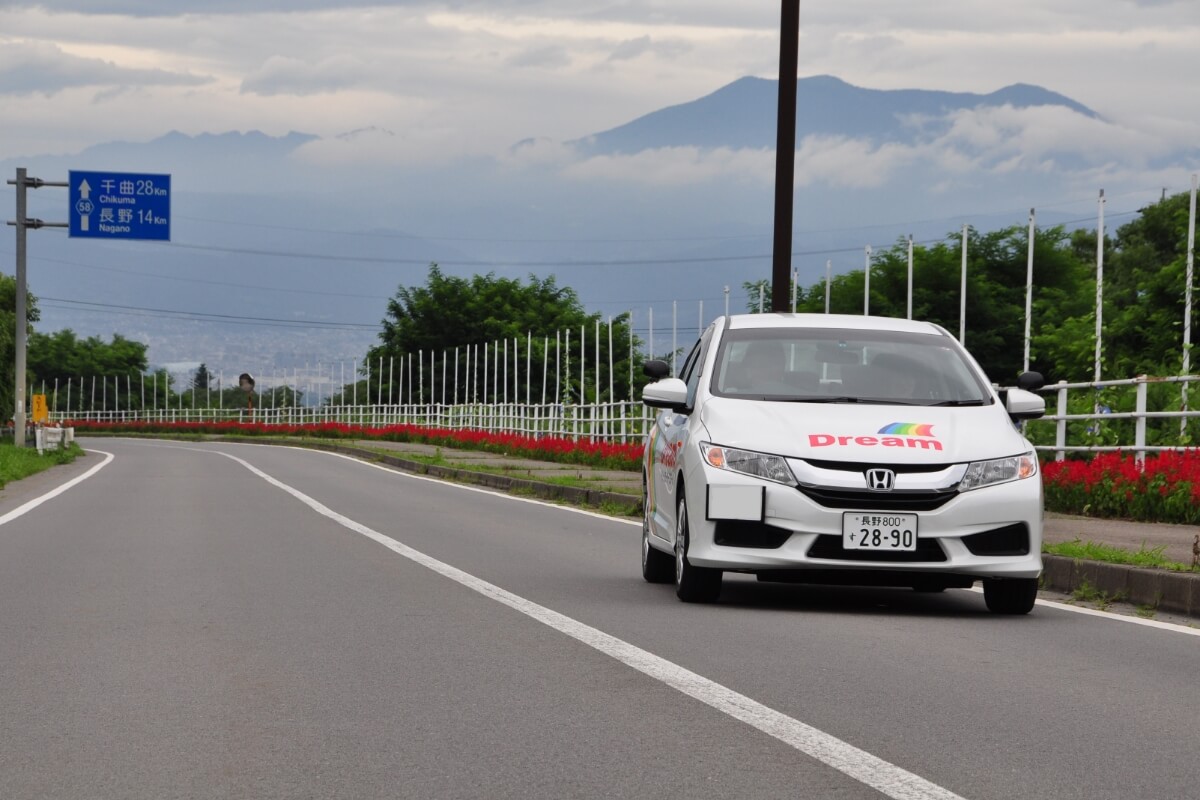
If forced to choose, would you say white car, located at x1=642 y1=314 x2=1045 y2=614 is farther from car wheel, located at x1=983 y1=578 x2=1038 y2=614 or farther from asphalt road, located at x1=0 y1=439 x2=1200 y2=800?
asphalt road, located at x1=0 y1=439 x2=1200 y2=800

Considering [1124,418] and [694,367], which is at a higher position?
[694,367]

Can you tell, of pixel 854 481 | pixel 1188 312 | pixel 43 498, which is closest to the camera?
pixel 854 481

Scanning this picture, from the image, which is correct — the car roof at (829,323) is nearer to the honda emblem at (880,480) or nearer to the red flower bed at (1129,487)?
the honda emblem at (880,480)

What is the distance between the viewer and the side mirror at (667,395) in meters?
10.7

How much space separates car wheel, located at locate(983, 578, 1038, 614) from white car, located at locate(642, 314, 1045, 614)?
10 mm

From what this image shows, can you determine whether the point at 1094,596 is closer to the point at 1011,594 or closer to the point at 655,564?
the point at 1011,594

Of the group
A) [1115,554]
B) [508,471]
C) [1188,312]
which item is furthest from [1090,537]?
[508,471]

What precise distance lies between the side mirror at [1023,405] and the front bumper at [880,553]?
2.94 feet

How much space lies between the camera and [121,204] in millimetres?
45719

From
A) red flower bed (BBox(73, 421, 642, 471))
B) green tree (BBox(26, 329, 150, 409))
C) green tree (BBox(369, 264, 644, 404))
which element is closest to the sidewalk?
red flower bed (BBox(73, 421, 642, 471))

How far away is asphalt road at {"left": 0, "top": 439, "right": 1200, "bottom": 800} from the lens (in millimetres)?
5453

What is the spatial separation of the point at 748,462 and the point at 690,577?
2.74 feet

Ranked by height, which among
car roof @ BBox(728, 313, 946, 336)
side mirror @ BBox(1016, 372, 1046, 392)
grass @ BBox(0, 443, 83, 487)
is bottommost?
grass @ BBox(0, 443, 83, 487)

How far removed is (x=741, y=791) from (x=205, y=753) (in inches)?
69.6
